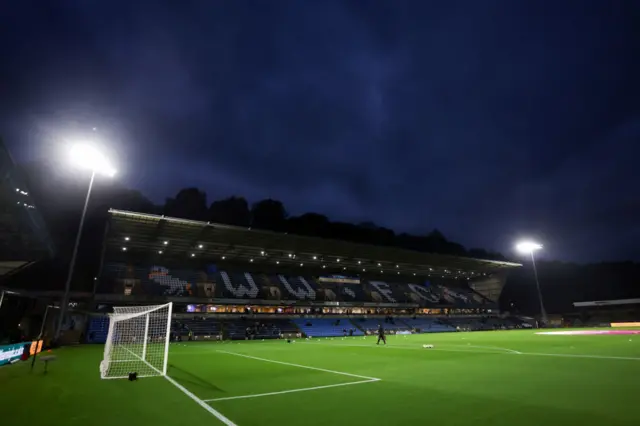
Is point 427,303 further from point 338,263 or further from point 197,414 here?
point 197,414

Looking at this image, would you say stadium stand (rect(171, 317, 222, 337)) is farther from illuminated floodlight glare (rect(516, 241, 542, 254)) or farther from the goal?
illuminated floodlight glare (rect(516, 241, 542, 254))

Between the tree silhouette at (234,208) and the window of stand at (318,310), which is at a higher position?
the tree silhouette at (234,208)

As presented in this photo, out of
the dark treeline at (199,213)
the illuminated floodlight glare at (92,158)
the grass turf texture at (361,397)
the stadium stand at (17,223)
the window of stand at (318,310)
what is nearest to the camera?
the grass turf texture at (361,397)

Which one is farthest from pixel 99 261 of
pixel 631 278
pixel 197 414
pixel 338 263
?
pixel 631 278

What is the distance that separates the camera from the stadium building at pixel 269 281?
38.3 meters

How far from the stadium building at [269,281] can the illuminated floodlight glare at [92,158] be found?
1010 centimetres

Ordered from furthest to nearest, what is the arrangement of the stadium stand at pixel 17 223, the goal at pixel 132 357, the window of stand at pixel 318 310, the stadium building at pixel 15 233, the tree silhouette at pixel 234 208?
1. the tree silhouette at pixel 234 208
2. the window of stand at pixel 318 310
3. the stadium building at pixel 15 233
4. the stadium stand at pixel 17 223
5. the goal at pixel 132 357

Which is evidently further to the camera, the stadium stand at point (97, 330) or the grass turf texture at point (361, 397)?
the stadium stand at point (97, 330)

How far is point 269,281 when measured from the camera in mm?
51562

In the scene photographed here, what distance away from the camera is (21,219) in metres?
16.1

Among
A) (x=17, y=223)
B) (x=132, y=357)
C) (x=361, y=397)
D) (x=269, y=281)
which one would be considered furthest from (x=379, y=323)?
(x=361, y=397)

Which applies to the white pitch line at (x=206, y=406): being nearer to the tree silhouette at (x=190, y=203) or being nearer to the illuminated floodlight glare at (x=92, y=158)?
the illuminated floodlight glare at (x=92, y=158)

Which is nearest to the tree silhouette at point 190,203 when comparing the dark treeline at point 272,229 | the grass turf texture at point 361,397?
the dark treeline at point 272,229

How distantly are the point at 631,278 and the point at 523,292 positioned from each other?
85.3ft
